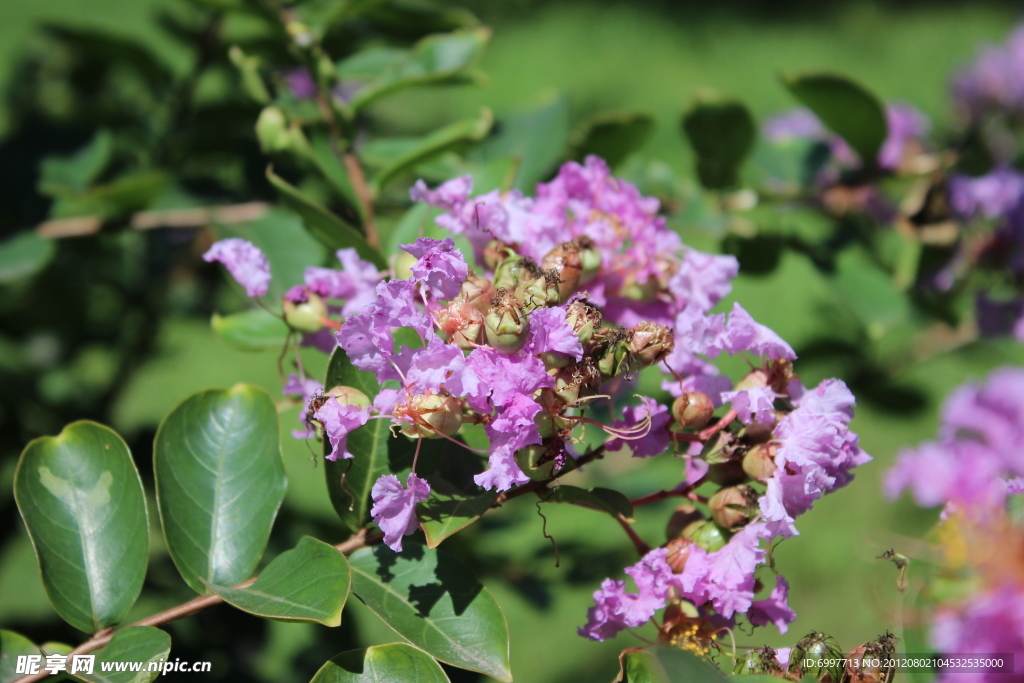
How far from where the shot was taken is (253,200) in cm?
160

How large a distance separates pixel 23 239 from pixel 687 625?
134 cm

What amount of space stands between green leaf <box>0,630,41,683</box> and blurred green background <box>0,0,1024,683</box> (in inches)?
20.4

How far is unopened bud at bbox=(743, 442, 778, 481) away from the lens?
88 centimetres

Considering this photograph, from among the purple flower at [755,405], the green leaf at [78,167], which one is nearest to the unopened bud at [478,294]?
the purple flower at [755,405]

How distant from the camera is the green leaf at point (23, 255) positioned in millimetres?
1405

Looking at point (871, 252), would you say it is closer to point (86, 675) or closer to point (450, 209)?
point (450, 209)

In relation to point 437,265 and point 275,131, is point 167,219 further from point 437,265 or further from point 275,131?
point 437,265

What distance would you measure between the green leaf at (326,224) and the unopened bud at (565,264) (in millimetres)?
263

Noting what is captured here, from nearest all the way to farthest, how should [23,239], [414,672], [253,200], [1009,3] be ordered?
1. [414,672]
2. [23,239]
3. [253,200]
4. [1009,3]

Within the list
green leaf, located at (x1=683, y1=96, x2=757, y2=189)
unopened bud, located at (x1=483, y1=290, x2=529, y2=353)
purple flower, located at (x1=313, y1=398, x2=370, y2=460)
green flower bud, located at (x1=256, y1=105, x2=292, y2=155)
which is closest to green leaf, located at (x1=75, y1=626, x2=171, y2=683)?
purple flower, located at (x1=313, y1=398, x2=370, y2=460)

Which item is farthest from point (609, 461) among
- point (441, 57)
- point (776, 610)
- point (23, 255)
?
point (23, 255)

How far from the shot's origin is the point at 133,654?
2.87 feet

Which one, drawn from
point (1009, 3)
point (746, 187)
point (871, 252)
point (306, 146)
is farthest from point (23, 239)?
point (1009, 3)

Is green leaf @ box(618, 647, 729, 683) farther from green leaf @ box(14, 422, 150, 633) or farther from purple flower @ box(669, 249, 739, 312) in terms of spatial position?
green leaf @ box(14, 422, 150, 633)
